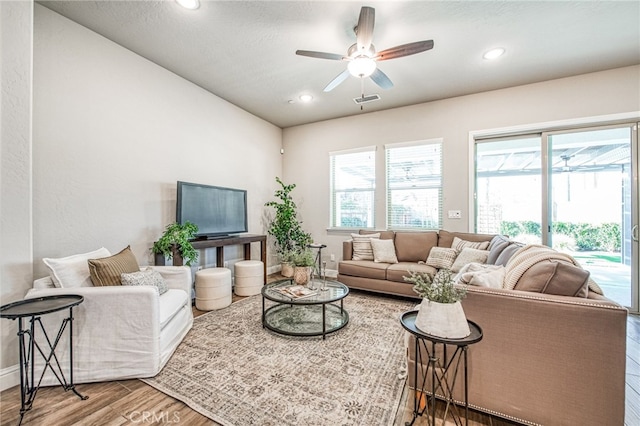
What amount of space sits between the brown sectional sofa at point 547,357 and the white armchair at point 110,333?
2065mm

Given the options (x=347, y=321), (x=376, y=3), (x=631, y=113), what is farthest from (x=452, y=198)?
(x=376, y=3)

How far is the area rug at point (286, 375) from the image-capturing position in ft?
5.12

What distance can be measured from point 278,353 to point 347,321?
837 millimetres

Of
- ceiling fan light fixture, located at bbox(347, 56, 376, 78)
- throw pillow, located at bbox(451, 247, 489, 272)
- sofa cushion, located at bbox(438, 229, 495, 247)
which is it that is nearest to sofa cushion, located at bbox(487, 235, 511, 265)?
Result: throw pillow, located at bbox(451, 247, 489, 272)

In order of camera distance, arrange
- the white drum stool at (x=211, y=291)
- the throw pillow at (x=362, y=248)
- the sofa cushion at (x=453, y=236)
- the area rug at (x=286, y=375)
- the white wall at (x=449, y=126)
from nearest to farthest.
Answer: the area rug at (x=286, y=375) → the white drum stool at (x=211, y=291) → the white wall at (x=449, y=126) → the sofa cushion at (x=453, y=236) → the throw pillow at (x=362, y=248)

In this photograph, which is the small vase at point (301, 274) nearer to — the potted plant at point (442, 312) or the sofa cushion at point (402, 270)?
the sofa cushion at point (402, 270)

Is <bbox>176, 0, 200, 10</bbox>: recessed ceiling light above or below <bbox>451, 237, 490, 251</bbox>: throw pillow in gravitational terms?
above

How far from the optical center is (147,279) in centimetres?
223

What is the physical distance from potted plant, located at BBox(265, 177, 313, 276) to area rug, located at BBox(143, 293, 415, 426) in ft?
6.85

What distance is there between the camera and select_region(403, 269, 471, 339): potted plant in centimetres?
128

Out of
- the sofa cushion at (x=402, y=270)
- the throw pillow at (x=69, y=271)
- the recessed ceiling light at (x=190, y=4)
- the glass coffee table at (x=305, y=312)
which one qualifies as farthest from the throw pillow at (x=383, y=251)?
the recessed ceiling light at (x=190, y=4)

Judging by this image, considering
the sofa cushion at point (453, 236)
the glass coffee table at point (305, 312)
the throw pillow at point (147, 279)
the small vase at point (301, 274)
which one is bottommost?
the glass coffee table at point (305, 312)

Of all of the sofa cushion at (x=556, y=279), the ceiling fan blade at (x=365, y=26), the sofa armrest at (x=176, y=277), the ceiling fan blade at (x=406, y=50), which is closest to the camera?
the sofa cushion at (x=556, y=279)

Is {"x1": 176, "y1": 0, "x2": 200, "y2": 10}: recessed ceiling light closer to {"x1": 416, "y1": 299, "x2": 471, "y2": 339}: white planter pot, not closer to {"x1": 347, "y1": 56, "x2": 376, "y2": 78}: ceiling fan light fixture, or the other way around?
{"x1": 347, "y1": 56, "x2": 376, "y2": 78}: ceiling fan light fixture
